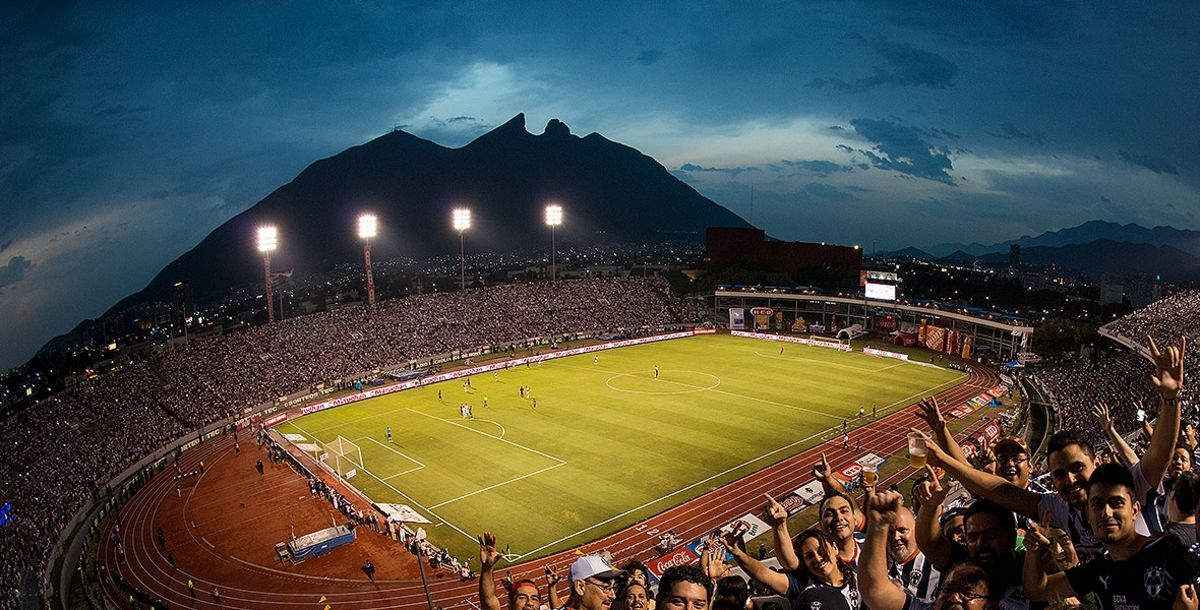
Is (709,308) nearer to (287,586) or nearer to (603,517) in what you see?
(603,517)

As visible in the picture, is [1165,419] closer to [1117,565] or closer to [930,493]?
[1117,565]

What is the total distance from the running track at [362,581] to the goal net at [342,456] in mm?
7077

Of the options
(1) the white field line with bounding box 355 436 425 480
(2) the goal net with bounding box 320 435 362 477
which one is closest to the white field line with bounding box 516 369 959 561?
(1) the white field line with bounding box 355 436 425 480

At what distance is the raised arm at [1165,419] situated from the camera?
15.9 ft

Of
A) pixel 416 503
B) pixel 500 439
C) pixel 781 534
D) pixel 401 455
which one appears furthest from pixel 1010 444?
pixel 401 455

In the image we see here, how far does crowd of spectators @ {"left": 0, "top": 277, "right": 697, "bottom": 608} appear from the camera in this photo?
28.1m

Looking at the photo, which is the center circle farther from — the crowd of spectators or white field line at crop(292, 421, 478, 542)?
white field line at crop(292, 421, 478, 542)

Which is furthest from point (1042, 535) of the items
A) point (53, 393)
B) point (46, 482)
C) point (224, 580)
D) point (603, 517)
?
point (53, 393)

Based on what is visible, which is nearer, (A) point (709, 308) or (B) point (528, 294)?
(B) point (528, 294)

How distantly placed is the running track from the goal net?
23.2 feet

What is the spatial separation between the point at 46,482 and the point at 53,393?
11349mm

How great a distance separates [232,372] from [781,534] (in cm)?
4972

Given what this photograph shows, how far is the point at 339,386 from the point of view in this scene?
50.0 metres

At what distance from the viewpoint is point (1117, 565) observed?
4.29m
